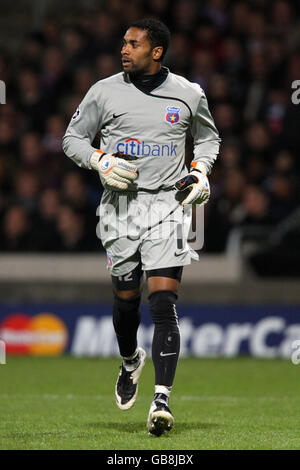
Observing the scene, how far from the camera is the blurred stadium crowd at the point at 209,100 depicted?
11.2 m

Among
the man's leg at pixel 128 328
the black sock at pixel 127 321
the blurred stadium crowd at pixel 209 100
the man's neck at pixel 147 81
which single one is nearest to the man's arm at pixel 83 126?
the man's neck at pixel 147 81

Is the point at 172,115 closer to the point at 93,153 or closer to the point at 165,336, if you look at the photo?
the point at 93,153

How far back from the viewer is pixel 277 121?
12.2 m

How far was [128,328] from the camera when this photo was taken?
19.0 ft

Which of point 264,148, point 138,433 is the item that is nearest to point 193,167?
point 138,433

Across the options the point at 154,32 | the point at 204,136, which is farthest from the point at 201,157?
the point at 154,32

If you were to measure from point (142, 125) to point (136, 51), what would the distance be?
1.40 ft

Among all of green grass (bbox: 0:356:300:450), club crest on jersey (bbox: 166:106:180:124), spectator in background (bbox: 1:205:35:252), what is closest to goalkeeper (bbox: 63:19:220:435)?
club crest on jersey (bbox: 166:106:180:124)

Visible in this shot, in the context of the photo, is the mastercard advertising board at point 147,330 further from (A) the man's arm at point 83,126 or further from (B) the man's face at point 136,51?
(B) the man's face at point 136,51

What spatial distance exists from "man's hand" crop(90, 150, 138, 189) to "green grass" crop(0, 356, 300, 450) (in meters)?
→ 1.38

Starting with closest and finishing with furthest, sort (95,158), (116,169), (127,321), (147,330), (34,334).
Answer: (116,169), (95,158), (127,321), (147,330), (34,334)

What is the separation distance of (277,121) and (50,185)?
3003 mm

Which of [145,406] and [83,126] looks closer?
[83,126]
